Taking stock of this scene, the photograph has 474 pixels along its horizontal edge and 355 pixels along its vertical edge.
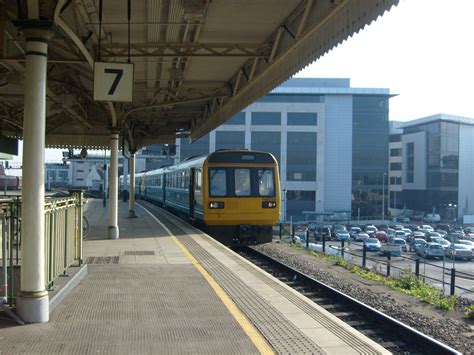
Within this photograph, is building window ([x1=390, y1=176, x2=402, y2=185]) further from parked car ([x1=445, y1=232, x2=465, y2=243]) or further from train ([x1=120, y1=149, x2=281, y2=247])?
train ([x1=120, y1=149, x2=281, y2=247])

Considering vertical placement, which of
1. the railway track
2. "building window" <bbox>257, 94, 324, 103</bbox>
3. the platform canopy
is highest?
"building window" <bbox>257, 94, 324, 103</bbox>

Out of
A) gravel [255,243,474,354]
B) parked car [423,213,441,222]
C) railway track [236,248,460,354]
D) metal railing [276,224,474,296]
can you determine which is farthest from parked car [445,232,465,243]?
railway track [236,248,460,354]

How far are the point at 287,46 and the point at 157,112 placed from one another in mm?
12012

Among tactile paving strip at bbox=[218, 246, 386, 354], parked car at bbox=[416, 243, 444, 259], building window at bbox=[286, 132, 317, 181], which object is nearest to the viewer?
tactile paving strip at bbox=[218, 246, 386, 354]

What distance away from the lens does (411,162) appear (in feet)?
285

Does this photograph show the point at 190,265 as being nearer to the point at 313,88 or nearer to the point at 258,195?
the point at 258,195

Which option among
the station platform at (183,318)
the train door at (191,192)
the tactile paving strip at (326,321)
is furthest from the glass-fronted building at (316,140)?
the tactile paving strip at (326,321)

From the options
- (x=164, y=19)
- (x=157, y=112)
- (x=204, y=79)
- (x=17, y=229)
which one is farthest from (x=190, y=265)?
(x=157, y=112)

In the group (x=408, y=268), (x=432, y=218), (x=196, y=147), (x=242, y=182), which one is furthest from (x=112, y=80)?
(x=432, y=218)

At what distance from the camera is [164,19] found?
10656 mm

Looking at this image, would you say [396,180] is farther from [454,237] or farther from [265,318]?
[265,318]

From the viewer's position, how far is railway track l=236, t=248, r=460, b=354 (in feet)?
21.5

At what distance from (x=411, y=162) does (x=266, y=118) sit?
32.4 metres

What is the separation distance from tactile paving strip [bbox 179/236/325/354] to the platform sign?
3435 millimetres
